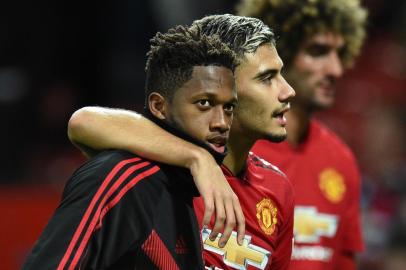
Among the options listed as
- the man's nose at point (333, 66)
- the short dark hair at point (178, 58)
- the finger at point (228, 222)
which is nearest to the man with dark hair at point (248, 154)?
the short dark hair at point (178, 58)

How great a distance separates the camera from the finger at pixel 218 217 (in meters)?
2.41

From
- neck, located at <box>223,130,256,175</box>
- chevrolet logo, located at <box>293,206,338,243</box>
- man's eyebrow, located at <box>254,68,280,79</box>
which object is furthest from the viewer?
chevrolet logo, located at <box>293,206,338,243</box>

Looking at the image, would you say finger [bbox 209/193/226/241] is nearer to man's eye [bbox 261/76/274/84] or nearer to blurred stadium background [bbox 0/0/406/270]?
man's eye [bbox 261/76/274/84]

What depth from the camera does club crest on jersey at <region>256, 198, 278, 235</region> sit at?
3234mm

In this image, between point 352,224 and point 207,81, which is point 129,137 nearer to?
point 207,81

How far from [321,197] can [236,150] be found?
1136 mm

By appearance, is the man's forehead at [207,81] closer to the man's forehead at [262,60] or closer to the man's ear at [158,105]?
the man's ear at [158,105]

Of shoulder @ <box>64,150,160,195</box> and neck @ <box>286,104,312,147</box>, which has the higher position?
shoulder @ <box>64,150,160,195</box>

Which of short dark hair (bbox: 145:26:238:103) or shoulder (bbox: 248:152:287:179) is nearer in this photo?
short dark hair (bbox: 145:26:238:103)

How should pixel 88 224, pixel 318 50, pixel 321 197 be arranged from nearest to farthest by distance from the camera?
1. pixel 88 224
2. pixel 321 197
3. pixel 318 50

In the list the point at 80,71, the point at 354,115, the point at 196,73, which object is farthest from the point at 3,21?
the point at 196,73

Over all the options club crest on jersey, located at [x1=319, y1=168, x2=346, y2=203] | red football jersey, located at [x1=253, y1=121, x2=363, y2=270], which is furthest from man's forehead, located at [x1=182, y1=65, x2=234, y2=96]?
club crest on jersey, located at [x1=319, y1=168, x2=346, y2=203]

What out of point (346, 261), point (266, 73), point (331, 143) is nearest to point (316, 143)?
point (331, 143)

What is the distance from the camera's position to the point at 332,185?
4.40 m
